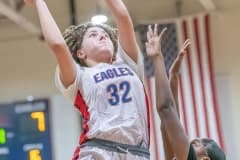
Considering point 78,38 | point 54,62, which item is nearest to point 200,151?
point 78,38

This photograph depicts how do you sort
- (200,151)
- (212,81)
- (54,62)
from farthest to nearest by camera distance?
(54,62)
(212,81)
(200,151)

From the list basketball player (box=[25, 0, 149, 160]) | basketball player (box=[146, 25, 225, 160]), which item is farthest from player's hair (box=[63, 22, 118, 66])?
basketball player (box=[146, 25, 225, 160])

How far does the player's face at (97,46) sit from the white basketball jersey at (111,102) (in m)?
0.04

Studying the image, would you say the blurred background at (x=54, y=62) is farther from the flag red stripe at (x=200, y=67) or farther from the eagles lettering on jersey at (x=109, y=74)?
the eagles lettering on jersey at (x=109, y=74)

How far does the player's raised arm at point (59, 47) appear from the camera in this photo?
1.97 m

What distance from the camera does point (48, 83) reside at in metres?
7.30

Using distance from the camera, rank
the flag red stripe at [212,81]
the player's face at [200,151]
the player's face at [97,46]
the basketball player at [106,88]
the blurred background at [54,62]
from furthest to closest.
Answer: the blurred background at [54,62] → the flag red stripe at [212,81] → the player's face at [200,151] → the player's face at [97,46] → the basketball player at [106,88]

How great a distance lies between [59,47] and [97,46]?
0.18 meters

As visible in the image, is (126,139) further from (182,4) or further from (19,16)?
(182,4)

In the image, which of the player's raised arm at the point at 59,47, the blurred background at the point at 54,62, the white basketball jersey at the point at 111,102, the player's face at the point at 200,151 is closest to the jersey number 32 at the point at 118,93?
the white basketball jersey at the point at 111,102

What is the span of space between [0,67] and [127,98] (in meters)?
5.68

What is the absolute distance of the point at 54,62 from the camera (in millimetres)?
7250

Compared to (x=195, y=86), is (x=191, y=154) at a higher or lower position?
lower

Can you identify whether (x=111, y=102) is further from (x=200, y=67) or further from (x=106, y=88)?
(x=200, y=67)
